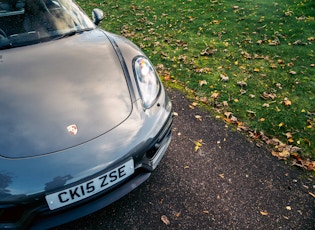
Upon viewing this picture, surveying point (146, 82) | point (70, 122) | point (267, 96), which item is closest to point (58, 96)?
point (70, 122)

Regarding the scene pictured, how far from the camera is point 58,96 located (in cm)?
179

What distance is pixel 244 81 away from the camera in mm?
3539

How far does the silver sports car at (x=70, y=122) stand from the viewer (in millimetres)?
1445

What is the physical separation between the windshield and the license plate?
1394 mm

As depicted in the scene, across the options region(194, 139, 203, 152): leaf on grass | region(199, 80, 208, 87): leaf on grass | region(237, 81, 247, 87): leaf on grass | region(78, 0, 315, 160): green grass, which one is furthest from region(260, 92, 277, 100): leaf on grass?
region(194, 139, 203, 152): leaf on grass

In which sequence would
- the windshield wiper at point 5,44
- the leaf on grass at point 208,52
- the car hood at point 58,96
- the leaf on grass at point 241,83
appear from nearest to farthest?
the car hood at point 58,96 → the windshield wiper at point 5,44 → the leaf on grass at point 241,83 → the leaf on grass at point 208,52

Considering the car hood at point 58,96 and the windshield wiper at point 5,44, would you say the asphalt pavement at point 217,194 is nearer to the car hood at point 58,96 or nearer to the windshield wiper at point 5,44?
the car hood at point 58,96

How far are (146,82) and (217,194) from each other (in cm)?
103

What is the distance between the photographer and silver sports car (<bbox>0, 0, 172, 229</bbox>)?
1445 mm

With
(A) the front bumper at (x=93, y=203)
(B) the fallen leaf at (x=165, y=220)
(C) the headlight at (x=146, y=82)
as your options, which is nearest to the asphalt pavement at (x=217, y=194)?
(B) the fallen leaf at (x=165, y=220)

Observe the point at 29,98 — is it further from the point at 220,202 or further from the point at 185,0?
the point at 185,0

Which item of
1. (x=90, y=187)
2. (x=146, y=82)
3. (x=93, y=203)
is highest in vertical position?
(x=146, y=82)

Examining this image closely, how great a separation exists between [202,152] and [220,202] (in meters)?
0.56

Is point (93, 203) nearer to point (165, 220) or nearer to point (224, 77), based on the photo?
point (165, 220)
